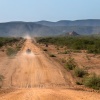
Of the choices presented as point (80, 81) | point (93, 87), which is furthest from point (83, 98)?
point (80, 81)

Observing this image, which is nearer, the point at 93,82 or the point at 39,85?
the point at 93,82

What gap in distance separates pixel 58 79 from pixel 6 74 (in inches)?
163

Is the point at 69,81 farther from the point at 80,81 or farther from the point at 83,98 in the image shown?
the point at 83,98

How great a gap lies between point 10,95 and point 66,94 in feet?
8.29

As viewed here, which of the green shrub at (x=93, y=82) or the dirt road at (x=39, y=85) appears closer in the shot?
the dirt road at (x=39, y=85)

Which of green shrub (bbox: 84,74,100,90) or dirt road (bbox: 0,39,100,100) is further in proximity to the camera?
green shrub (bbox: 84,74,100,90)

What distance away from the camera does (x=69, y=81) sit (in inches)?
803

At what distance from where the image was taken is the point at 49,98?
13977 mm

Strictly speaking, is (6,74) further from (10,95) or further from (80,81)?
(10,95)

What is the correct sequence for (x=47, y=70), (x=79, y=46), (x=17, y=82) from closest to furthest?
(x=17, y=82)
(x=47, y=70)
(x=79, y=46)

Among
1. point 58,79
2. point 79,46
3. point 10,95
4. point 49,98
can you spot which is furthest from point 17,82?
point 79,46

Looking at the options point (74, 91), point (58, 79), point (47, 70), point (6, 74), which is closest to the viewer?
point (74, 91)

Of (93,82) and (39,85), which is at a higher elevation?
(93,82)

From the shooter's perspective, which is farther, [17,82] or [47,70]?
[47,70]
